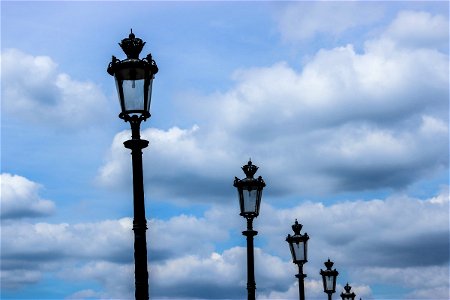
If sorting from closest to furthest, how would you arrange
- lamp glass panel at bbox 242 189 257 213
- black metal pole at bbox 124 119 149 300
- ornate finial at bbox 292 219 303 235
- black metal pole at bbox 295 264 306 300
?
black metal pole at bbox 124 119 149 300 < lamp glass panel at bbox 242 189 257 213 < ornate finial at bbox 292 219 303 235 < black metal pole at bbox 295 264 306 300

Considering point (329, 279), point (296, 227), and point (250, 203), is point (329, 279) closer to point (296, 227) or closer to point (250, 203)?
point (296, 227)

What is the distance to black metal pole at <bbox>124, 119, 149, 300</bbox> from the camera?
30.7 ft

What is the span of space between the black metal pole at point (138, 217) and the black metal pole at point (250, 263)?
6190 millimetres

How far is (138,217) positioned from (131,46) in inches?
97.6

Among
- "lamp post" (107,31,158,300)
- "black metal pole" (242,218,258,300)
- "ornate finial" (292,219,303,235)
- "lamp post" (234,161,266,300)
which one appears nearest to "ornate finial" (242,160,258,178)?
"lamp post" (234,161,266,300)

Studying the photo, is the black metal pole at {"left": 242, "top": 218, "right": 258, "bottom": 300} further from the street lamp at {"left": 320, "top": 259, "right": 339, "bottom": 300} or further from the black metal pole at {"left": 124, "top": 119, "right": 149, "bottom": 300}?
the street lamp at {"left": 320, "top": 259, "right": 339, "bottom": 300}

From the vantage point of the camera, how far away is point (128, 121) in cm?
1002

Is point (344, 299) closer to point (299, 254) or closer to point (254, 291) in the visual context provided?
point (299, 254)

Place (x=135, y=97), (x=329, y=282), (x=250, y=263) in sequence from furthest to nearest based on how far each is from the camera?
(x=329, y=282) → (x=250, y=263) → (x=135, y=97)

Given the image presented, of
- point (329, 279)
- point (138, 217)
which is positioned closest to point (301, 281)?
point (329, 279)

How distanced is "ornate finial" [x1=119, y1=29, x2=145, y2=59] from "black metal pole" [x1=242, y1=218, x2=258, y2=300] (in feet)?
21.1

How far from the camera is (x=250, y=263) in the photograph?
1569 centimetres

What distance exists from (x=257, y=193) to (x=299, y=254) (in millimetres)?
5288

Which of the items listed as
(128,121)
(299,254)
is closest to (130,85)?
(128,121)
